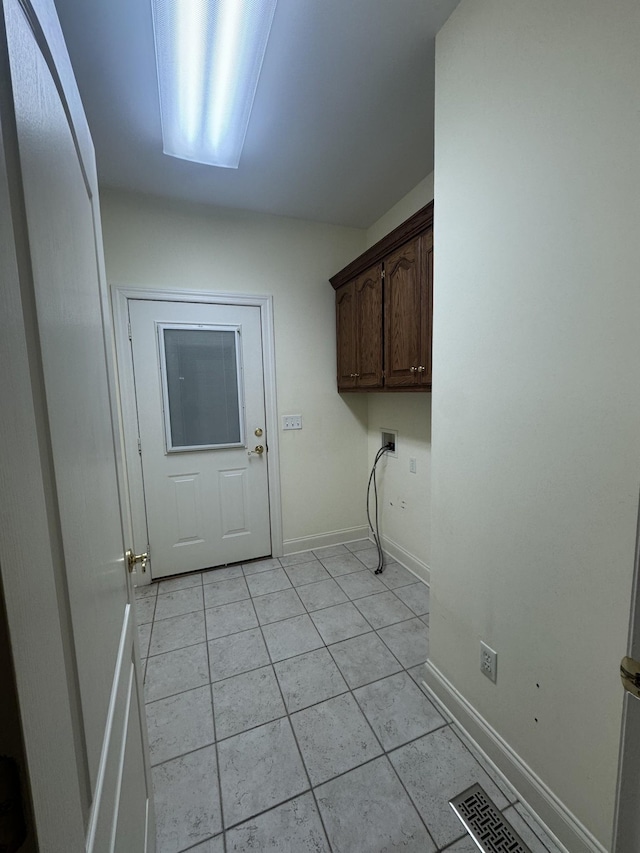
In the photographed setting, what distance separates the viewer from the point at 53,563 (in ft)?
1.20

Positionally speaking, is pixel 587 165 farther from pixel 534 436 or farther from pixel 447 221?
pixel 534 436

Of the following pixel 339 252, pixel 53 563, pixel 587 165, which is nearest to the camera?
pixel 53 563

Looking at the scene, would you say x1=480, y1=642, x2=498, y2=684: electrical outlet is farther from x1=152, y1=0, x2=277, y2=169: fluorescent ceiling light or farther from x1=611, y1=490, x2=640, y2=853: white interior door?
x1=152, y1=0, x2=277, y2=169: fluorescent ceiling light

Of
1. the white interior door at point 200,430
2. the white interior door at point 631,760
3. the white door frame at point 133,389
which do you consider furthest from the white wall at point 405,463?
the white interior door at point 631,760

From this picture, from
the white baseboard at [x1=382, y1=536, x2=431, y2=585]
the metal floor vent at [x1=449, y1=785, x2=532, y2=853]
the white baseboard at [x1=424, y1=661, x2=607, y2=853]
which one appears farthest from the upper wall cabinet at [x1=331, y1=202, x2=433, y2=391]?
the metal floor vent at [x1=449, y1=785, x2=532, y2=853]

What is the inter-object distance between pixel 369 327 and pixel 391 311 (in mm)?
285

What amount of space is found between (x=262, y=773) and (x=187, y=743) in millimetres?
335

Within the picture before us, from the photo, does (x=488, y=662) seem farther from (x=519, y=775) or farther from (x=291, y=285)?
(x=291, y=285)

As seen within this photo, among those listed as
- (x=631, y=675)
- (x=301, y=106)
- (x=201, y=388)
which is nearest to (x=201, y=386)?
(x=201, y=388)

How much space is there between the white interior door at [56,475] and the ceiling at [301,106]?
1.05m

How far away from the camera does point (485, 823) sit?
1094mm

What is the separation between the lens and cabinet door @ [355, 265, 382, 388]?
7.26ft

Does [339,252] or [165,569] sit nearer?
[165,569]

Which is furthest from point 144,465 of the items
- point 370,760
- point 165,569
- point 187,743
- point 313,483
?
point 370,760
